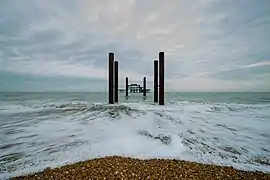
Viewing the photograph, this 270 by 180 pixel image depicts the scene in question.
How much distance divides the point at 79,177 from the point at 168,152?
242 centimetres

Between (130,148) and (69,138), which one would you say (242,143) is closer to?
(130,148)

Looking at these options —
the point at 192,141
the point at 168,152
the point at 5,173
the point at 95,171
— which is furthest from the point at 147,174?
the point at 192,141

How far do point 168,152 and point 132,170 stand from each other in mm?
1785

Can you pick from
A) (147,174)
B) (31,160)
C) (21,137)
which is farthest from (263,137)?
(21,137)

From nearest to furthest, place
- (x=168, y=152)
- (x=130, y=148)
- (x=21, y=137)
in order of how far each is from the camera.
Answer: (x=168, y=152) < (x=130, y=148) < (x=21, y=137)

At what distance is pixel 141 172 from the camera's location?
10.6 feet

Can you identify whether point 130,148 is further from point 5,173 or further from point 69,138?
point 5,173

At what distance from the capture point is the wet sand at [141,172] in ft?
10.2

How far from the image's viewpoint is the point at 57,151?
16.2ft

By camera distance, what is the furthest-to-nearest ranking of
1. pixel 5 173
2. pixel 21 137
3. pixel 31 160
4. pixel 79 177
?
1. pixel 21 137
2. pixel 31 160
3. pixel 5 173
4. pixel 79 177

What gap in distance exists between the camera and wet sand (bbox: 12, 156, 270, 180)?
10.2 feet

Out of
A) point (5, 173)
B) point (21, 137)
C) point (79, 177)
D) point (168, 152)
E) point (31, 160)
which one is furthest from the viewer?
point (21, 137)

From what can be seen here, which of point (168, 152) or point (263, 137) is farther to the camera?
point (263, 137)

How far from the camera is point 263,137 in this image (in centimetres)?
682
